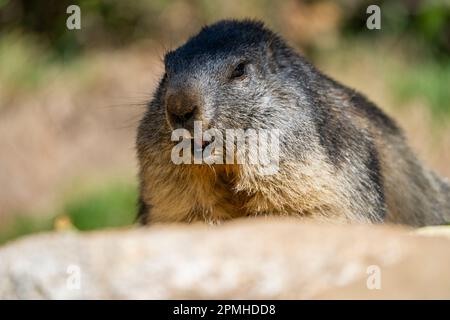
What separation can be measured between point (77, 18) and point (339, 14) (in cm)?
505

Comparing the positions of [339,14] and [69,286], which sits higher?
[339,14]

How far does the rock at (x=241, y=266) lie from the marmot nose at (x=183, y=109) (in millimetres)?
1250

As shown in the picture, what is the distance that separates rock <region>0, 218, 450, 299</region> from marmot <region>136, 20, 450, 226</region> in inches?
57.9

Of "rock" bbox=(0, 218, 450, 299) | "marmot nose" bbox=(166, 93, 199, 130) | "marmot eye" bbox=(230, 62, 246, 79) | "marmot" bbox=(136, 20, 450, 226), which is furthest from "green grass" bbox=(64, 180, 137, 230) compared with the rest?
"rock" bbox=(0, 218, 450, 299)

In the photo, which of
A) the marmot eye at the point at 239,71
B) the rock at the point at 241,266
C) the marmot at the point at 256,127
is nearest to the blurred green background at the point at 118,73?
the marmot at the point at 256,127

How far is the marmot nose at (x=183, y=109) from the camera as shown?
6.28 metres

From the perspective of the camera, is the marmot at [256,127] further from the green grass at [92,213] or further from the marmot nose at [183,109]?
the green grass at [92,213]

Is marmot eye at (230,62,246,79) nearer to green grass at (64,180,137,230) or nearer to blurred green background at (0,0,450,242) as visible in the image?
green grass at (64,180,137,230)

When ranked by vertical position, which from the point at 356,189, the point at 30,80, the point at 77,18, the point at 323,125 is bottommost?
the point at 356,189

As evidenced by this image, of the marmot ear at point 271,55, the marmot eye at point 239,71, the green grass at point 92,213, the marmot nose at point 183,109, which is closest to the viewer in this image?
the marmot nose at point 183,109

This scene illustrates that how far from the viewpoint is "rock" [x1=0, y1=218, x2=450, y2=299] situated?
4.71 m
